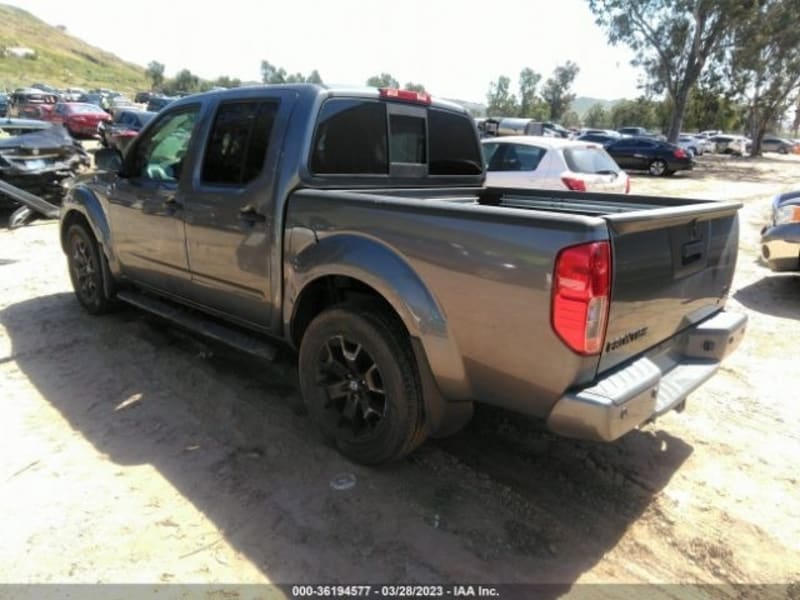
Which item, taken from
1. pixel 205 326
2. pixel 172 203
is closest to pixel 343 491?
pixel 205 326

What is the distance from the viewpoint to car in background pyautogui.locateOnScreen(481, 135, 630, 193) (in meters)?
9.02

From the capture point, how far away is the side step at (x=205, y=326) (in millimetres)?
3666

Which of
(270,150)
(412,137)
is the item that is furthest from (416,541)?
(412,137)

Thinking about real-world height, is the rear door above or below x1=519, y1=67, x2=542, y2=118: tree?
below

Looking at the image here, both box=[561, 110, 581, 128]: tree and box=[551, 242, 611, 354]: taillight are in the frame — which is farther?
box=[561, 110, 581, 128]: tree

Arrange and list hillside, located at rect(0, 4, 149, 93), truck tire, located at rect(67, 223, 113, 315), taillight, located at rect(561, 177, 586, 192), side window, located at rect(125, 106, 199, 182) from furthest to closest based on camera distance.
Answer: hillside, located at rect(0, 4, 149, 93) → taillight, located at rect(561, 177, 586, 192) → truck tire, located at rect(67, 223, 113, 315) → side window, located at rect(125, 106, 199, 182)

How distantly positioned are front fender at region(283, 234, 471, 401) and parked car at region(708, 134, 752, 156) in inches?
1997

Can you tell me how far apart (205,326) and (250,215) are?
0.97m

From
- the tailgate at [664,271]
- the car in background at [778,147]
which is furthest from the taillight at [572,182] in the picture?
the car in background at [778,147]

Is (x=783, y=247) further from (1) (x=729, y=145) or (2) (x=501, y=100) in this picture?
(2) (x=501, y=100)

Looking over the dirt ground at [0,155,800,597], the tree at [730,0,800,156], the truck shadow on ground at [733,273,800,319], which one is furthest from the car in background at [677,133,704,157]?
the dirt ground at [0,155,800,597]

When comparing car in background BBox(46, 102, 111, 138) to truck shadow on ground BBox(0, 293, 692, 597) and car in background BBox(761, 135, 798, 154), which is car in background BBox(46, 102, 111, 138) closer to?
truck shadow on ground BBox(0, 293, 692, 597)

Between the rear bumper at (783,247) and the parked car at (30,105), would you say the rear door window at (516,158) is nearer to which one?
the rear bumper at (783,247)

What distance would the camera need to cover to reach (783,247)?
21.2 feet
